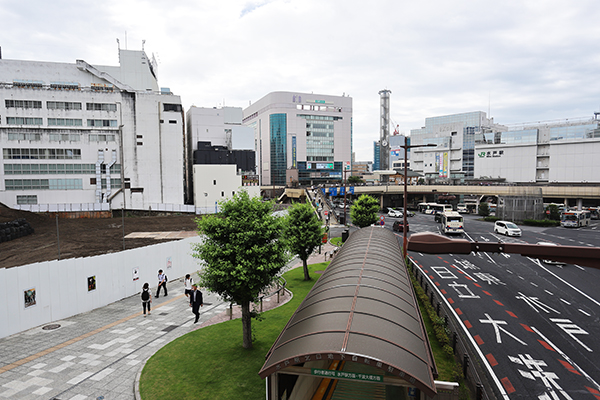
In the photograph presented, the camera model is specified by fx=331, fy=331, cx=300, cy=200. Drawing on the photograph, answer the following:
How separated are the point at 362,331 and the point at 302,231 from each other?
16.5m

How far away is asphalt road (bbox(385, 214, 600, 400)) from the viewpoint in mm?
11539

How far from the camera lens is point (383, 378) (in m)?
6.83

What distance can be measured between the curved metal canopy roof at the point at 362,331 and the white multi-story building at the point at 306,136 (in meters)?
120

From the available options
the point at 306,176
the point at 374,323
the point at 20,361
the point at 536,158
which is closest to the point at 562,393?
the point at 374,323

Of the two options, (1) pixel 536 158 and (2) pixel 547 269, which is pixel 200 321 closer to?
(2) pixel 547 269

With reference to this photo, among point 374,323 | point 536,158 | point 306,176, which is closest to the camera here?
point 374,323

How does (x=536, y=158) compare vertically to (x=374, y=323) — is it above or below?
above

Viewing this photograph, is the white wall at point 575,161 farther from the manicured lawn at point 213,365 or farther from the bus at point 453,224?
the manicured lawn at point 213,365

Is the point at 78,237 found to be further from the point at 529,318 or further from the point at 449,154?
the point at 449,154

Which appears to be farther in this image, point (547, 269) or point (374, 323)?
point (547, 269)

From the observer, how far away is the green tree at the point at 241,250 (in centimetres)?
1212

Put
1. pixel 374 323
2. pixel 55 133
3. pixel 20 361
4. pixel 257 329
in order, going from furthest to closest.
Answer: pixel 55 133 → pixel 257 329 → pixel 20 361 → pixel 374 323

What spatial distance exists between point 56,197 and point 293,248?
51666 mm

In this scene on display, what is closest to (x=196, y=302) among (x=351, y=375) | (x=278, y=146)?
(x=351, y=375)
